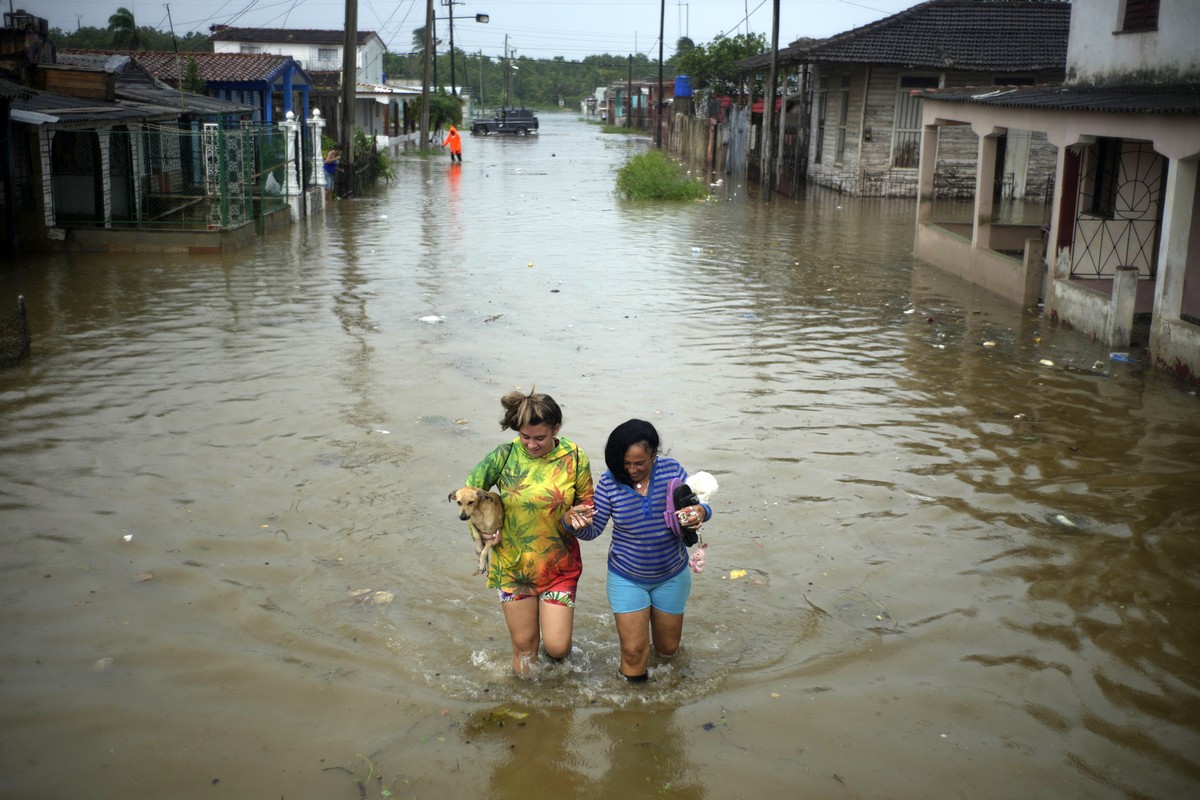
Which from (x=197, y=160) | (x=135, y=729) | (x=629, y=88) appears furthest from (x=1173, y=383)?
(x=629, y=88)

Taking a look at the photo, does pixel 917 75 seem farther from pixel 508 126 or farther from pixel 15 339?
pixel 508 126

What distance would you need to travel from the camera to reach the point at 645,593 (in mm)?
4660

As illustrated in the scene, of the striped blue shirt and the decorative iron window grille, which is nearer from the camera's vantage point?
the striped blue shirt

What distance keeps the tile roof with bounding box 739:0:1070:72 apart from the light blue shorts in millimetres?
25097

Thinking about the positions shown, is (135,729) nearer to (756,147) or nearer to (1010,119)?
(1010,119)

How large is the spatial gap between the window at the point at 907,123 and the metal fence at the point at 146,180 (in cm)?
1619

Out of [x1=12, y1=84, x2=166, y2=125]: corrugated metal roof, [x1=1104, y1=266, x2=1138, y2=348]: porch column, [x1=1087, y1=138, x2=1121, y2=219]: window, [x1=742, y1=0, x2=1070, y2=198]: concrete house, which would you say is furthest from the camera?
[x1=742, y1=0, x2=1070, y2=198]: concrete house

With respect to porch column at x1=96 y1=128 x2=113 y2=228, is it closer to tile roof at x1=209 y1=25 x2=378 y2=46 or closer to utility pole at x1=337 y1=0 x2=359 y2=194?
utility pole at x1=337 y1=0 x2=359 y2=194

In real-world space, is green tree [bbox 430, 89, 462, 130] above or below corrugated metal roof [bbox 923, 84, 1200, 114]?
above

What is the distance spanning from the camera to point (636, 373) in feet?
33.9

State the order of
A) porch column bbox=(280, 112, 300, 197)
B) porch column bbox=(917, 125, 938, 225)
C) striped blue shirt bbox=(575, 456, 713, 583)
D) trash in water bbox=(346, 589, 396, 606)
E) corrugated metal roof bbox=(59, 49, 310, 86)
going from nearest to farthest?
striped blue shirt bbox=(575, 456, 713, 583)
trash in water bbox=(346, 589, 396, 606)
porch column bbox=(917, 125, 938, 225)
porch column bbox=(280, 112, 300, 197)
corrugated metal roof bbox=(59, 49, 310, 86)

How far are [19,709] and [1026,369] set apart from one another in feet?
29.6

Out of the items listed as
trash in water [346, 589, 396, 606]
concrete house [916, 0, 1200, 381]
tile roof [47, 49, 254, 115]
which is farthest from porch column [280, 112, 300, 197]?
trash in water [346, 589, 396, 606]

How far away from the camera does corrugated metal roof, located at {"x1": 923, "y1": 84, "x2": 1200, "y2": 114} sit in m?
10.2
